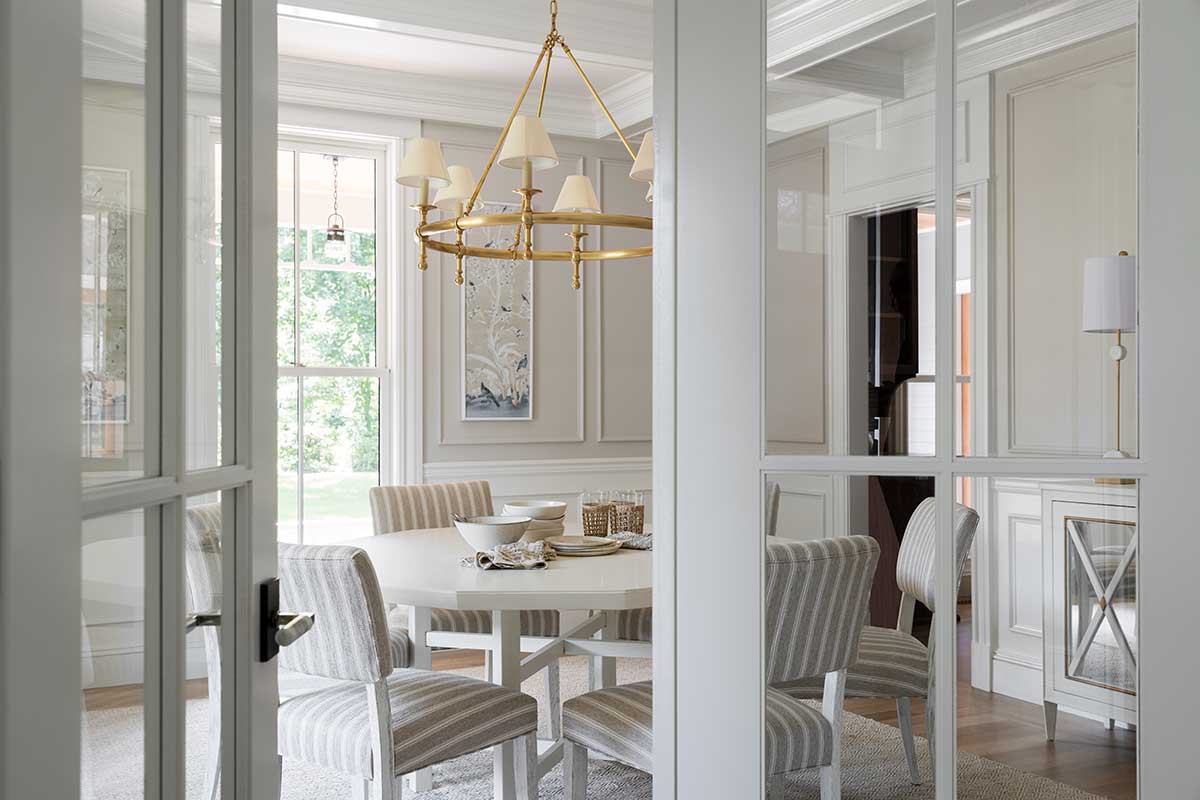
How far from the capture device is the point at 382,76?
15.9 ft

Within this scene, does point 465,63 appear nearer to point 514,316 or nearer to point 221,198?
point 514,316

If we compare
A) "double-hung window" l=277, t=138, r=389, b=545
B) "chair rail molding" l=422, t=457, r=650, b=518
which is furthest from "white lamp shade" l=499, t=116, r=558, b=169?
A: "chair rail molding" l=422, t=457, r=650, b=518

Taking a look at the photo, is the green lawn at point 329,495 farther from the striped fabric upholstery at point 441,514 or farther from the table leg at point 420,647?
the table leg at point 420,647

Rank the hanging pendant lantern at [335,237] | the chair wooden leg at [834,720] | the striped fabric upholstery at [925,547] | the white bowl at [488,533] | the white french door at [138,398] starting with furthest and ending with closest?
the hanging pendant lantern at [335,237], the white bowl at [488,533], the chair wooden leg at [834,720], the striped fabric upholstery at [925,547], the white french door at [138,398]

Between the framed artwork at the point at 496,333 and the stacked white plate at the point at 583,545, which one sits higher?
the framed artwork at the point at 496,333

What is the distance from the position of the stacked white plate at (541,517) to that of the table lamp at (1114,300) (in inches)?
91.3

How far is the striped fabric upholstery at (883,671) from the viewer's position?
1.27 meters

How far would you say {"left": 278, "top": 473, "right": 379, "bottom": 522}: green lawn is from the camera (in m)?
4.80

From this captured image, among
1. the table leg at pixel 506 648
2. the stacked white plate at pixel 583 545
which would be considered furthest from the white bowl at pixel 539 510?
the table leg at pixel 506 648

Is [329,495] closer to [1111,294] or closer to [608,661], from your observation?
[608,661]

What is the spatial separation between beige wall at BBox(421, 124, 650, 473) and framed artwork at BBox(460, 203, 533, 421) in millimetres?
42

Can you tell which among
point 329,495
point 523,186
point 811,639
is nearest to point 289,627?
point 811,639

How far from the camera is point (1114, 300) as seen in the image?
118 cm

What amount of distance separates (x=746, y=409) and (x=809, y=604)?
28 centimetres
